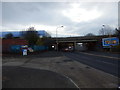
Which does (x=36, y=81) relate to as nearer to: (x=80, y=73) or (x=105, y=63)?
(x=80, y=73)

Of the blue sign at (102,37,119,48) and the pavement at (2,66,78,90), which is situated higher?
the blue sign at (102,37,119,48)

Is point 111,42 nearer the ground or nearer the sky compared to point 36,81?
nearer the sky

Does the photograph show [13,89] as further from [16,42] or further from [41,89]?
[16,42]

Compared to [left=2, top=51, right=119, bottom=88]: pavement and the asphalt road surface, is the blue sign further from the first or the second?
[left=2, top=51, right=119, bottom=88]: pavement

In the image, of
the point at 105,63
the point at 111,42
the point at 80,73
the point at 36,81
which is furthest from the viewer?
the point at 111,42

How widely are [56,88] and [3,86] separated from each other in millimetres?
2498

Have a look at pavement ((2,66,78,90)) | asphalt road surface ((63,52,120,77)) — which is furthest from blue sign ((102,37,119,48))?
pavement ((2,66,78,90))

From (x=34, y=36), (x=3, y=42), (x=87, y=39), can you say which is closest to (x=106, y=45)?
(x=87, y=39)

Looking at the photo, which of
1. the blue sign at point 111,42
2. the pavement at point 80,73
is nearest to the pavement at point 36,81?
the pavement at point 80,73

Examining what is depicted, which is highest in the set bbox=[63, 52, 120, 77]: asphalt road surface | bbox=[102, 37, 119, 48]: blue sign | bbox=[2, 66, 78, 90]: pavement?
bbox=[102, 37, 119, 48]: blue sign

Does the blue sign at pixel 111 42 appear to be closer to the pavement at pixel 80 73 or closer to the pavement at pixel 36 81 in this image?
the pavement at pixel 80 73

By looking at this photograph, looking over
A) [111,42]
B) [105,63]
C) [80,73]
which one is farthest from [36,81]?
[111,42]

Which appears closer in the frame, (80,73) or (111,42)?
(80,73)

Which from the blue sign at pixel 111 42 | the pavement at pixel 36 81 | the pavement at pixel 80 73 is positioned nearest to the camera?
the pavement at pixel 36 81
